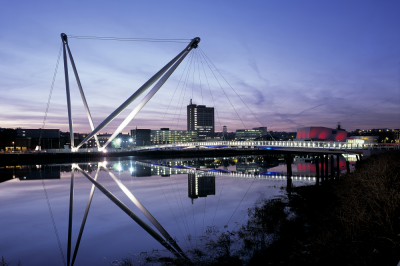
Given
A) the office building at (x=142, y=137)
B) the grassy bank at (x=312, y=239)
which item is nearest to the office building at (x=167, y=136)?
the office building at (x=142, y=137)

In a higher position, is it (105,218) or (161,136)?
(161,136)

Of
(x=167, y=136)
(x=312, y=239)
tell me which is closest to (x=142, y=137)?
(x=167, y=136)

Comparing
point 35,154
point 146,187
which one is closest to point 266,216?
point 146,187

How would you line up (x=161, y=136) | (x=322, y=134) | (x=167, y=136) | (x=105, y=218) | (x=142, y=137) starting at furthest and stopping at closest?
(x=161, y=136) < (x=167, y=136) < (x=142, y=137) < (x=322, y=134) < (x=105, y=218)

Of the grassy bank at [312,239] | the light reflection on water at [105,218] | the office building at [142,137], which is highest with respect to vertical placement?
the office building at [142,137]

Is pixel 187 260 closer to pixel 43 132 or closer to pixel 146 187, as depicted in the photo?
pixel 146 187

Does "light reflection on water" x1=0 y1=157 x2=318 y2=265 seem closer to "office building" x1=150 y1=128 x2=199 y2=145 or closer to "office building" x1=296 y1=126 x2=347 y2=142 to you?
"office building" x1=296 y1=126 x2=347 y2=142

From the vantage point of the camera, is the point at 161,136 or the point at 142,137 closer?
the point at 142,137

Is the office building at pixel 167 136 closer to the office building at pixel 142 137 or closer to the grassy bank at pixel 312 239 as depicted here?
the office building at pixel 142 137

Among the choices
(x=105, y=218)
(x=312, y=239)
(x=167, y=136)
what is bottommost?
(x=105, y=218)

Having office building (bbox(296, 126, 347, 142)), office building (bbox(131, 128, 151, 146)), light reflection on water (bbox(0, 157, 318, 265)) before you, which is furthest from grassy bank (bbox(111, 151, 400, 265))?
office building (bbox(131, 128, 151, 146))

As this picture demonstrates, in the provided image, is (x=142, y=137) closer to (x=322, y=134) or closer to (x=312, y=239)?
(x=322, y=134)

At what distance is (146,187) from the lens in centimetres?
2517

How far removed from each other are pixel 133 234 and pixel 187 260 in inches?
159
